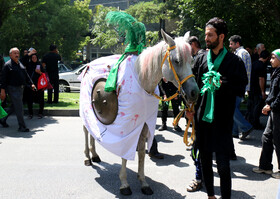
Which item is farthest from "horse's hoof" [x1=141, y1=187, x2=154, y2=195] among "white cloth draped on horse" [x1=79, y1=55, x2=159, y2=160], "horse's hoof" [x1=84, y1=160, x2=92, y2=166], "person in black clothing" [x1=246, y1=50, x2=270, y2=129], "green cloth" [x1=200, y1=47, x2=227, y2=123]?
"person in black clothing" [x1=246, y1=50, x2=270, y2=129]

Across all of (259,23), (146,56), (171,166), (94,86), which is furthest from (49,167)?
(259,23)

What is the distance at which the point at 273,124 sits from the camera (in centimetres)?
471

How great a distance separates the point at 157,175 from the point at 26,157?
2470mm

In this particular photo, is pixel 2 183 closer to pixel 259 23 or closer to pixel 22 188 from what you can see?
pixel 22 188

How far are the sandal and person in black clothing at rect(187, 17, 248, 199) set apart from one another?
80 centimetres

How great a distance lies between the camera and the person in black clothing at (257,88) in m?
7.39

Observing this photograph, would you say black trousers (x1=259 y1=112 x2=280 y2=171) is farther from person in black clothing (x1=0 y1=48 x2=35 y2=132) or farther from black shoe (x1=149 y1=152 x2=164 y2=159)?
person in black clothing (x1=0 y1=48 x2=35 y2=132)

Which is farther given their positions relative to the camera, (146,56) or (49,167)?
(49,167)

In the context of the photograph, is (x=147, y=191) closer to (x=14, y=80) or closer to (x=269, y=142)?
(x=269, y=142)

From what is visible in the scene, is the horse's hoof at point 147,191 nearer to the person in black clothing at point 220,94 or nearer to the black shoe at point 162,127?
the person in black clothing at point 220,94

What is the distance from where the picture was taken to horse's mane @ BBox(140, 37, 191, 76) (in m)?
3.62

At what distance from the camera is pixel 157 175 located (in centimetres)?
495

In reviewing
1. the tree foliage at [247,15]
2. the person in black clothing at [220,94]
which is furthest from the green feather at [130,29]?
the tree foliage at [247,15]

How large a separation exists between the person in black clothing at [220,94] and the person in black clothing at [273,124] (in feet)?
4.43
